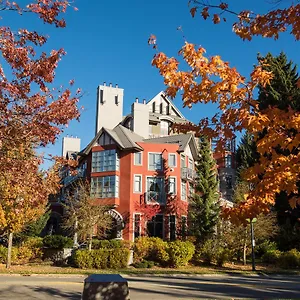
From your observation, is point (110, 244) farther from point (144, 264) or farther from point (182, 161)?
point (182, 161)

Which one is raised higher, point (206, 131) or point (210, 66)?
point (210, 66)

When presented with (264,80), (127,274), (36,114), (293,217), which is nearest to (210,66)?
(264,80)

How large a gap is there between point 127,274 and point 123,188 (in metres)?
14.6

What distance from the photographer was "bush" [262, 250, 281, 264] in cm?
3155

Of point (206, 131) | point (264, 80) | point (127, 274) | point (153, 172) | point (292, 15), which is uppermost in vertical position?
point (153, 172)

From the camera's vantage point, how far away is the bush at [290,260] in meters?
30.0

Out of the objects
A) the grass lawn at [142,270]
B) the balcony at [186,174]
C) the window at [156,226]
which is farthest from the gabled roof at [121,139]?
the grass lawn at [142,270]

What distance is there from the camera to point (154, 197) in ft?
122

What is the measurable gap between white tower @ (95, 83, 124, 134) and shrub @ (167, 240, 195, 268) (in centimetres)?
2272

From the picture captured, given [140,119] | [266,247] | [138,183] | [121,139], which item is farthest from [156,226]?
[140,119]

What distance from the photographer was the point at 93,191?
37.6m

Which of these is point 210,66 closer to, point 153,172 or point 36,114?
point 36,114

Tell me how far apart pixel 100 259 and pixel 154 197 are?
1216cm

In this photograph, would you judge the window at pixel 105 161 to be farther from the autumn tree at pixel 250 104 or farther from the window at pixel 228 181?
the autumn tree at pixel 250 104
